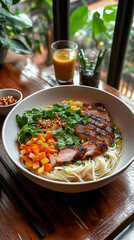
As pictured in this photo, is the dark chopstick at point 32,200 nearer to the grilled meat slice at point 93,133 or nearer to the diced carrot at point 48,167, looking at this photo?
the diced carrot at point 48,167

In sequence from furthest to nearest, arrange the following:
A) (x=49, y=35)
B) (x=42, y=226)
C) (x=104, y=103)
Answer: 1. (x=49, y=35)
2. (x=104, y=103)
3. (x=42, y=226)

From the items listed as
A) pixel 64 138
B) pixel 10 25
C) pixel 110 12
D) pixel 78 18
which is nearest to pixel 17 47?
pixel 10 25

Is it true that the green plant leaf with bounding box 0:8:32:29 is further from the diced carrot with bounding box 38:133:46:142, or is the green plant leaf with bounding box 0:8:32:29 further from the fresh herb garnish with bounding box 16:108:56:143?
the diced carrot with bounding box 38:133:46:142

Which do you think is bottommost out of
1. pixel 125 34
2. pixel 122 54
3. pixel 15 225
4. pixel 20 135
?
pixel 15 225

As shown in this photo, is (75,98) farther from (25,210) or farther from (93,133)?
(25,210)

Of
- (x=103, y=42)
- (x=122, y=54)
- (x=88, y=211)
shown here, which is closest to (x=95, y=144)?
(x=88, y=211)

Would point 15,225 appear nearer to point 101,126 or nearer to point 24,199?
point 24,199

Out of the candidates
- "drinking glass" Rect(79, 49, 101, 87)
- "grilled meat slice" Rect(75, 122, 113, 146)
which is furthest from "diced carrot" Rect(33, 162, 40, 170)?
"drinking glass" Rect(79, 49, 101, 87)
